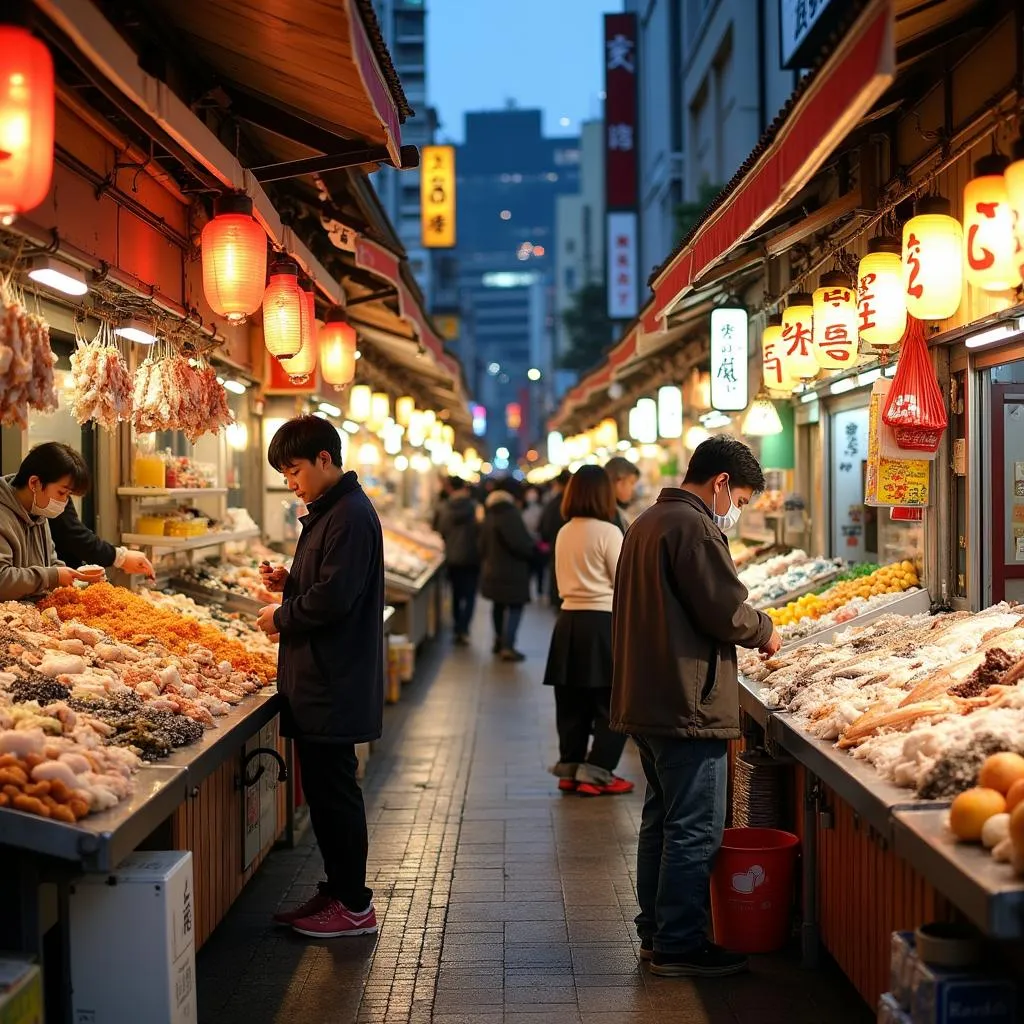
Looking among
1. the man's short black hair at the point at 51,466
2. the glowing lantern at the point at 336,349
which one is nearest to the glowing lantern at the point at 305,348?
the glowing lantern at the point at 336,349

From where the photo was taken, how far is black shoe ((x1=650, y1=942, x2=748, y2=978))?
5.69 m

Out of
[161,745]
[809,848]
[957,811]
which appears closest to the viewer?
[957,811]

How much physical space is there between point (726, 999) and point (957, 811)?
208 cm

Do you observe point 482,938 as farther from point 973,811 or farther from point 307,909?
point 973,811

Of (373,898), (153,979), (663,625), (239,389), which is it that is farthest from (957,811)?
(239,389)

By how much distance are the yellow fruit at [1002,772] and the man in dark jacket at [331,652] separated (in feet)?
10.1

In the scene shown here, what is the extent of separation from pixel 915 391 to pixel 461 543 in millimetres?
11917

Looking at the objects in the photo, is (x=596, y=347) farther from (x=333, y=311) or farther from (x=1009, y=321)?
(x=1009, y=321)

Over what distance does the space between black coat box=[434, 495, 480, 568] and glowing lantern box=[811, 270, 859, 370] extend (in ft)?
35.2

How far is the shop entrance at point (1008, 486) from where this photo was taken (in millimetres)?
6918

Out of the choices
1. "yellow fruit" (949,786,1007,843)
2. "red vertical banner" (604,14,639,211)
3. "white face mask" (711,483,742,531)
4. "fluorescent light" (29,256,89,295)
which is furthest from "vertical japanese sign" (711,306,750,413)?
"red vertical banner" (604,14,639,211)

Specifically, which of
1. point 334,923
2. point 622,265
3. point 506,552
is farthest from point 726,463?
point 622,265

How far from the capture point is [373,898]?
6.93 m

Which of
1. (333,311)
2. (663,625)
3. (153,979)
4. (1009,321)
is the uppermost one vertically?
(333,311)
